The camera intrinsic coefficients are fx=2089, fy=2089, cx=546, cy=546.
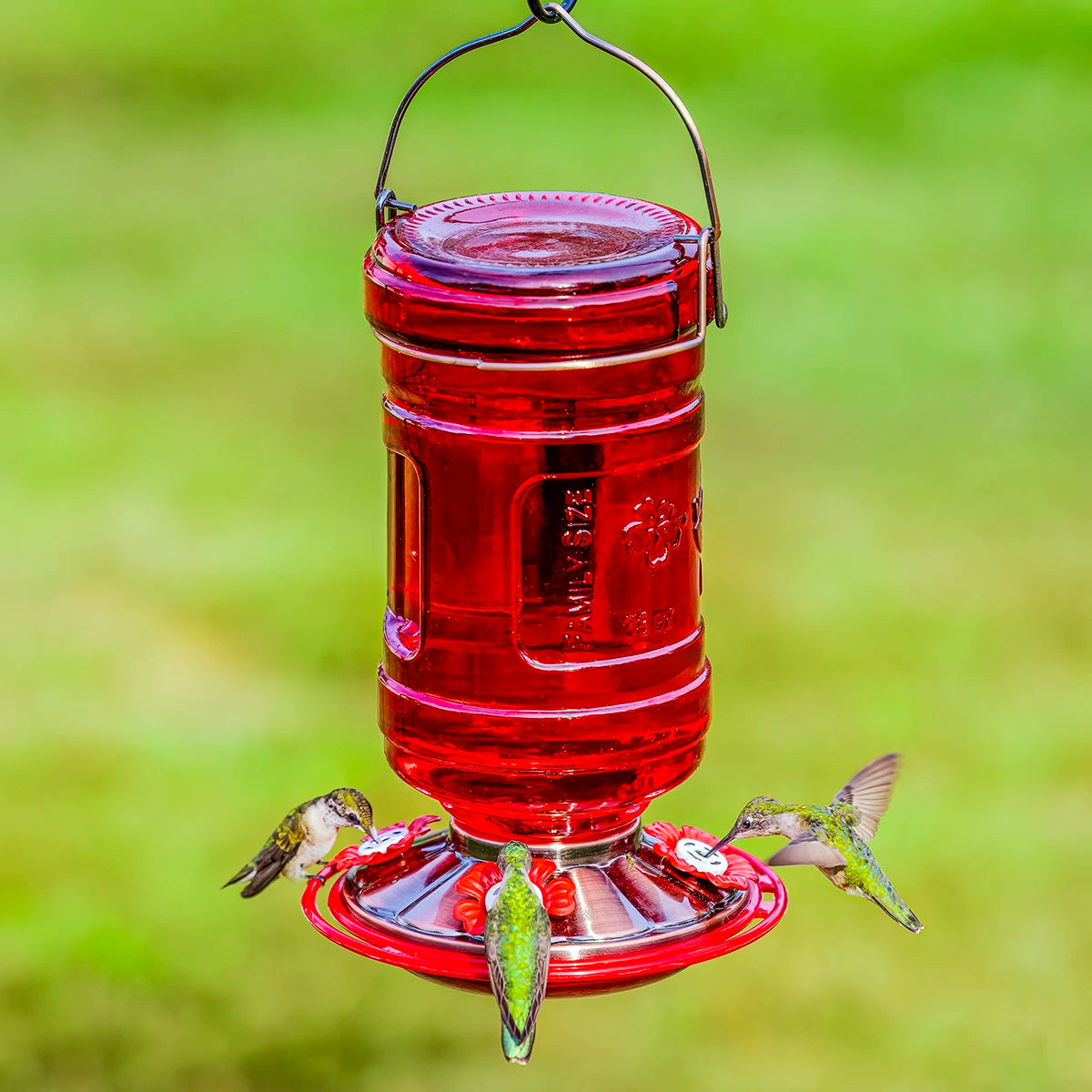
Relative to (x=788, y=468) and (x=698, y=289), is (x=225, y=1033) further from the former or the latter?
(x=698, y=289)

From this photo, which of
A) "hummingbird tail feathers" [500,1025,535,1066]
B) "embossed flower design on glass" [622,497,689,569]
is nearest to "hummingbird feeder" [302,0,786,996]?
"embossed flower design on glass" [622,497,689,569]

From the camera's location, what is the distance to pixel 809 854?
370cm

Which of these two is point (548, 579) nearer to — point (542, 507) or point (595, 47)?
point (542, 507)

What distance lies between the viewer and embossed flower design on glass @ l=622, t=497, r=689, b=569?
3.24m

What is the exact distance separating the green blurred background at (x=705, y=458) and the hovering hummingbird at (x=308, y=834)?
5.32 metres

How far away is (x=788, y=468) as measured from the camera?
39.0 ft

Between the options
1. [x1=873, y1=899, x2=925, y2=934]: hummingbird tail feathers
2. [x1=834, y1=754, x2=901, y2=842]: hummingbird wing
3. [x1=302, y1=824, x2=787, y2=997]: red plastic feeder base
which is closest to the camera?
[x1=302, y1=824, x2=787, y2=997]: red plastic feeder base

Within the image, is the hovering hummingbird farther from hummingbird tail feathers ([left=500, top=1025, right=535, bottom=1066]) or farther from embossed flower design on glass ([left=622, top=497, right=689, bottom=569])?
embossed flower design on glass ([left=622, top=497, right=689, bottom=569])

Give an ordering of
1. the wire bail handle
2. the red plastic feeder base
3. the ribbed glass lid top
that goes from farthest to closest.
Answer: the red plastic feeder base → the ribbed glass lid top → the wire bail handle

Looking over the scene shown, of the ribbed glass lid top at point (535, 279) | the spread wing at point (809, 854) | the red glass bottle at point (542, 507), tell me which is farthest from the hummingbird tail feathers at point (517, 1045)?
the ribbed glass lid top at point (535, 279)

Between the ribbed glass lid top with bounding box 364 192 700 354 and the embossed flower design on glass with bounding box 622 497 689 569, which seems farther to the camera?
the embossed flower design on glass with bounding box 622 497 689 569

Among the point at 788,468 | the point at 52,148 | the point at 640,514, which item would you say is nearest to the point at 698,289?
the point at 640,514

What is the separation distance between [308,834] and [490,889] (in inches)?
17.6

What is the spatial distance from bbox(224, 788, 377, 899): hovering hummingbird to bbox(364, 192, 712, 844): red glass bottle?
11 centimetres
